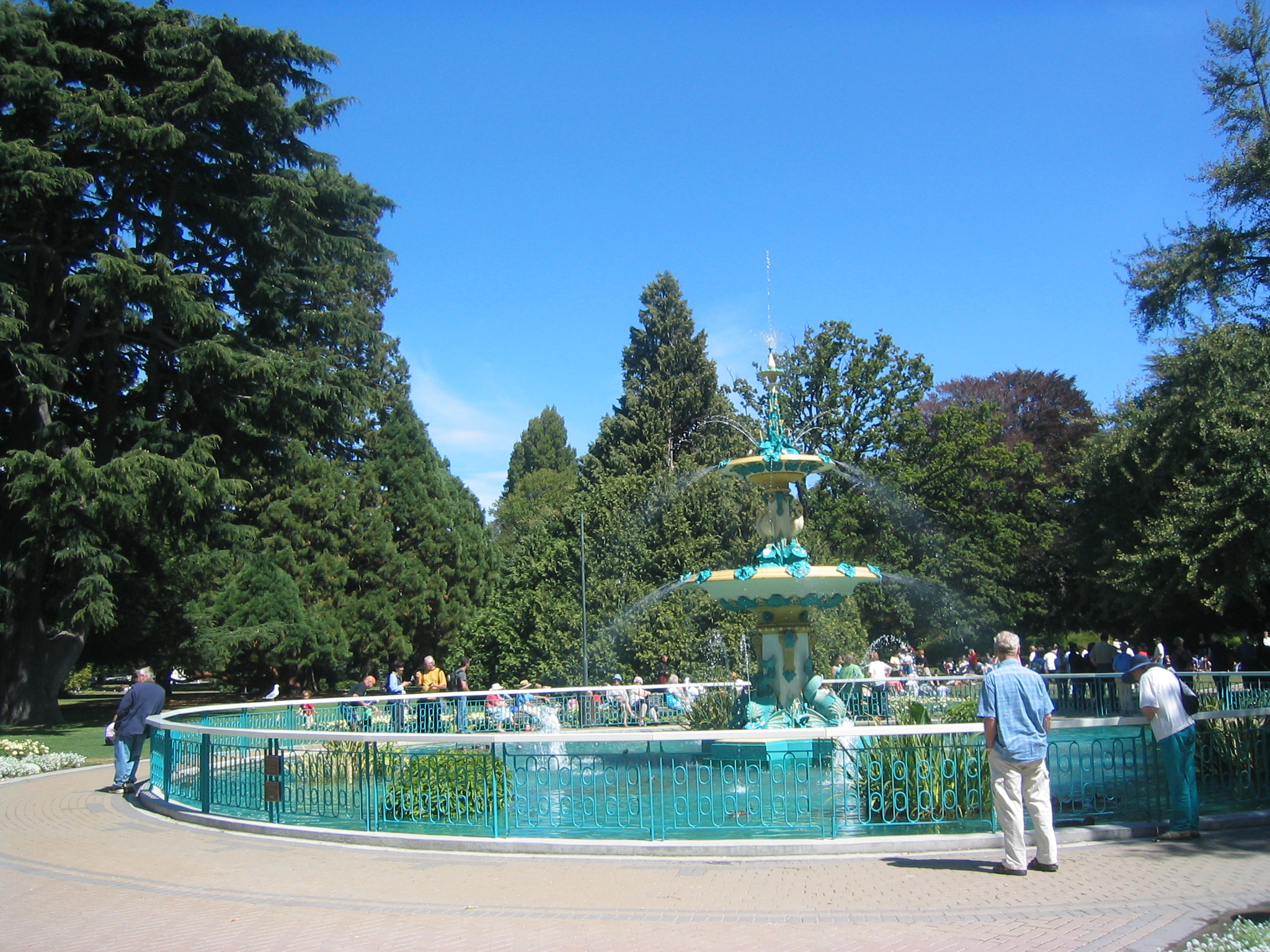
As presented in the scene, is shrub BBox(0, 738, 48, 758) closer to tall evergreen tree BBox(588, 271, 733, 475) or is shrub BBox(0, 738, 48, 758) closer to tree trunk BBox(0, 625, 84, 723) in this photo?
tree trunk BBox(0, 625, 84, 723)

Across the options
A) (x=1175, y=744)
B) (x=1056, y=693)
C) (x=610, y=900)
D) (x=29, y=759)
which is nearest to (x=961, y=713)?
(x=1056, y=693)

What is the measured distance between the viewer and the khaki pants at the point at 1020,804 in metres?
7.91

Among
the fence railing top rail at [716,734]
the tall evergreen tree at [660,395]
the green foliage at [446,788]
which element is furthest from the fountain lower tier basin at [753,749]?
the tall evergreen tree at [660,395]

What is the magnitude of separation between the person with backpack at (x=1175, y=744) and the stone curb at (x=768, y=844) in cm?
20

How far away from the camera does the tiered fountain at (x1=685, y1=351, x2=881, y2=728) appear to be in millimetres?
14344

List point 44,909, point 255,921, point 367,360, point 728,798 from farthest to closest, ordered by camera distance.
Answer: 1. point 367,360
2. point 728,798
3. point 44,909
4. point 255,921

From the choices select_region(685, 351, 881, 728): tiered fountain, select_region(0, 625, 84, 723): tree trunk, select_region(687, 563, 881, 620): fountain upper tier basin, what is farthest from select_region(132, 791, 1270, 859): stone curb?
select_region(0, 625, 84, 723): tree trunk

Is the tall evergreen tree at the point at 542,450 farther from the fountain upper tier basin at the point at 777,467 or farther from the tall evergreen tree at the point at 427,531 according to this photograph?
the fountain upper tier basin at the point at 777,467

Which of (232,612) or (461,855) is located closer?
(461,855)

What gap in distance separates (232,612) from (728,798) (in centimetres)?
2897

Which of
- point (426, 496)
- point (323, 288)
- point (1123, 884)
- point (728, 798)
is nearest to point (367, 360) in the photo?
point (426, 496)

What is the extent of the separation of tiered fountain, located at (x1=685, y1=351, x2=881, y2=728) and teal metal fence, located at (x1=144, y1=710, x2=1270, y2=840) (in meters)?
3.99

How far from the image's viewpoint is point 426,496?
4288 centimetres

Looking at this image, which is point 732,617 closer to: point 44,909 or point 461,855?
point 461,855
